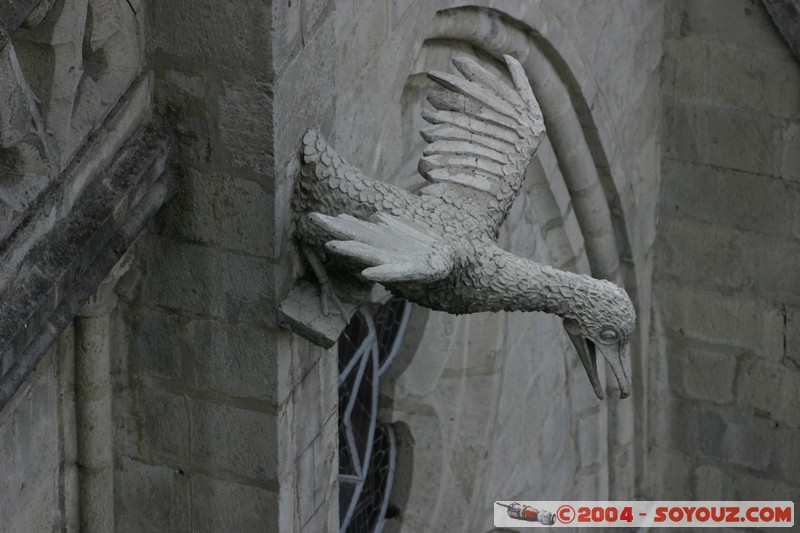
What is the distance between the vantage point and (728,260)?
21.9 ft

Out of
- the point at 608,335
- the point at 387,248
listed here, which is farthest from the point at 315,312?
the point at 608,335

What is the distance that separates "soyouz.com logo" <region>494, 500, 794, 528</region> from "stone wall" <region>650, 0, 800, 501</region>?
0.04m

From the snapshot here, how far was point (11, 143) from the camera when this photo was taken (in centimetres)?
365

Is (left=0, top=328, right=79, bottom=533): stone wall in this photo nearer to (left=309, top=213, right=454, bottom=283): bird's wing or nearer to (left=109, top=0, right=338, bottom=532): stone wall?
(left=109, top=0, right=338, bottom=532): stone wall

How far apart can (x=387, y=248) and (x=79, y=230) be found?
1.96 ft

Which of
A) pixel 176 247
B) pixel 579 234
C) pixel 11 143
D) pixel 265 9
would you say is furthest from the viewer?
pixel 579 234

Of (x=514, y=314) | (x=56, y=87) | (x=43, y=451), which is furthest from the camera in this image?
(x=514, y=314)

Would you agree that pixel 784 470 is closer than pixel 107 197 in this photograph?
No

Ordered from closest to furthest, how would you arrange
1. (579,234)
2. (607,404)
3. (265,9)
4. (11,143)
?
(11,143), (265,9), (579,234), (607,404)

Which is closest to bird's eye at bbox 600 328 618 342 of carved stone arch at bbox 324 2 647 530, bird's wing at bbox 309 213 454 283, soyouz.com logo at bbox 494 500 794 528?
bird's wing at bbox 309 213 454 283

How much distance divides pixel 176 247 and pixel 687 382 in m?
3.10

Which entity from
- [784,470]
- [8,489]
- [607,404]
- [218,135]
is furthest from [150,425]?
[784,470]

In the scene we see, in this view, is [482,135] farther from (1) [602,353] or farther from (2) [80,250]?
(2) [80,250]

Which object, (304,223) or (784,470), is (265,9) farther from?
(784,470)
